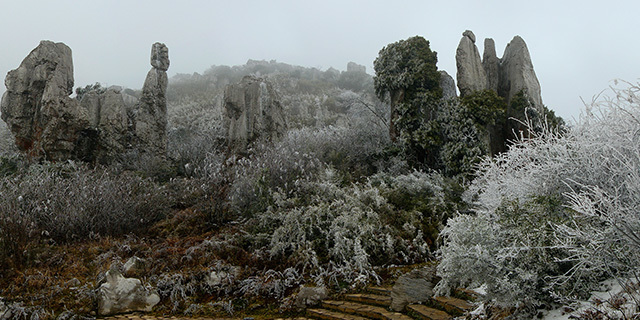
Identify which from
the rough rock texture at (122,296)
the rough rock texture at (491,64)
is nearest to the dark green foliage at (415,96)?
the rough rock texture at (491,64)

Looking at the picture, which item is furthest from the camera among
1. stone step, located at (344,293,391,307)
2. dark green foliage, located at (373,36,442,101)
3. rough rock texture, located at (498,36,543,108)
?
dark green foliage, located at (373,36,442,101)

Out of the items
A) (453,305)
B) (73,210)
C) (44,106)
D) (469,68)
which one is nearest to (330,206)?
(453,305)

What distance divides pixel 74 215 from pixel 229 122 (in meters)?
6.67

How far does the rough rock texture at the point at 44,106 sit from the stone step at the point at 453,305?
11.2 meters

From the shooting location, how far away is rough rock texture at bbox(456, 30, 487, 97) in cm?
1168

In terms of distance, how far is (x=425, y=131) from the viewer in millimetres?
11594

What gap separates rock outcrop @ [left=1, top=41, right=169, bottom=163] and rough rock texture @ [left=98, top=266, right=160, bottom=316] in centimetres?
768

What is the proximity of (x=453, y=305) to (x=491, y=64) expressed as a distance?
10.1 meters

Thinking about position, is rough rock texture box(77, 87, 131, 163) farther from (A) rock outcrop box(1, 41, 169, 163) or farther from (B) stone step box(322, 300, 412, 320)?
(B) stone step box(322, 300, 412, 320)

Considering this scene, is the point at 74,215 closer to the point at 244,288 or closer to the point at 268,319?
the point at 244,288

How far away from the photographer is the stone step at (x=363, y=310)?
4805mm

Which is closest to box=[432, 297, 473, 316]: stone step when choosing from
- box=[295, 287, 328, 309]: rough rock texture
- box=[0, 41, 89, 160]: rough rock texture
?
box=[295, 287, 328, 309]: rough rock texture

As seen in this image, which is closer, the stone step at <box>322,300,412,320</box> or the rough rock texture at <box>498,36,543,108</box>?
the stone step at <box>322,300,412,320</box>

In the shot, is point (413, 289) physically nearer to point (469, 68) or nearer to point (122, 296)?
point (122, 296)
